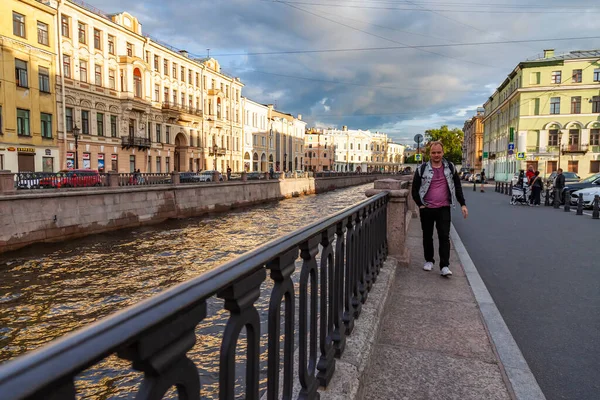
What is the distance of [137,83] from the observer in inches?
1586

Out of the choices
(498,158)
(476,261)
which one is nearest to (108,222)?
(476,261)

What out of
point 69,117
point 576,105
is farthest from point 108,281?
point 576,105

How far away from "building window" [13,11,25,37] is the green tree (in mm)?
99777

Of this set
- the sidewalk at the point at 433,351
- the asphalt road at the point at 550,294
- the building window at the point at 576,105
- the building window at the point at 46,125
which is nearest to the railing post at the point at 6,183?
the sidewalk at the point at 433,351

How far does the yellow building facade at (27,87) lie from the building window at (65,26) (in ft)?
3.85

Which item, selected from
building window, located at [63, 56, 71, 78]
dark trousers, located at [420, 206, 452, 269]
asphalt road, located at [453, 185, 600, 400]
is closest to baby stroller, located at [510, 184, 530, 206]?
asphalt road, located at [453, 185, 600, 400]

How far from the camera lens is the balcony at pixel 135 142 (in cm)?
3797

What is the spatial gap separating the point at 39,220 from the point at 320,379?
15.1m

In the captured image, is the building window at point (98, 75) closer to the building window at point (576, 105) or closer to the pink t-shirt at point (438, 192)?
the pink t-shirt at point (438, 192)

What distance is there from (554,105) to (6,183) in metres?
50.7

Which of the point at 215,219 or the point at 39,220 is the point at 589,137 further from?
the point at 39,220

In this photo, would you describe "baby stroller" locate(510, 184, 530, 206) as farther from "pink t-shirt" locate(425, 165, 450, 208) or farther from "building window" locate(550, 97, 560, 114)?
"building window" locate(550, 97, 560, 114)

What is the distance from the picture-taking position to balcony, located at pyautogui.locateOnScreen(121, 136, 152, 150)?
38.0 m

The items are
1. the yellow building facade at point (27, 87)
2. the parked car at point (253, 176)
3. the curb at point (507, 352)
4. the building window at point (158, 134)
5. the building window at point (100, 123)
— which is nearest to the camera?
the curb at point (507, 352)
